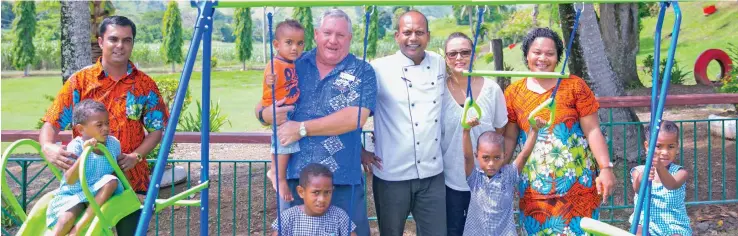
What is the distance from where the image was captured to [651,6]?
1208 inches

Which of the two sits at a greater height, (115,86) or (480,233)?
(115,86)

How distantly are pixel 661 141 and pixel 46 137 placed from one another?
2.74 metres

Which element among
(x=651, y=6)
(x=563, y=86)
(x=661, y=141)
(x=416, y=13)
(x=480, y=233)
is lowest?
(x=480, y=233)

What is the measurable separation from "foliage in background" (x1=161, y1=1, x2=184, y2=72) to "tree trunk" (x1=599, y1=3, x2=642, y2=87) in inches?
845

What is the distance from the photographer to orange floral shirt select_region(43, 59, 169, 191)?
156 inches

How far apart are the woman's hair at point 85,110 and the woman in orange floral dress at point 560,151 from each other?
1.86 metres

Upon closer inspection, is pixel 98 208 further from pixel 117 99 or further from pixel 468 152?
pixel 468 152

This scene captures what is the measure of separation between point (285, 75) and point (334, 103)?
0.83ft

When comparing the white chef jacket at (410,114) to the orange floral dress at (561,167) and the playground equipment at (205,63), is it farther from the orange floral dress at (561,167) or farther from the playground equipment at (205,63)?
the playground equipment at (205,63)

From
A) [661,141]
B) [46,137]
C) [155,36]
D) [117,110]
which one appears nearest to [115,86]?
[117,110]

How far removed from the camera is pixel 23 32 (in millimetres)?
32750

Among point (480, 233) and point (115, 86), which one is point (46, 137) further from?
point (480, 233)

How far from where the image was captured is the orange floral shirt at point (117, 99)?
3.97m

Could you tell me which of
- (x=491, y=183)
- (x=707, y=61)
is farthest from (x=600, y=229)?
(x=707, y=61)
